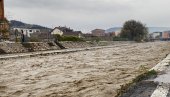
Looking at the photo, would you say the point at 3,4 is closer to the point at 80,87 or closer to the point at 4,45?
the point at 4,45

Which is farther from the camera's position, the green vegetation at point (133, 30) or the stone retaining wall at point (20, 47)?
the green vegetation at point (133, 30)

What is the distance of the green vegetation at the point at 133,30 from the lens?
571 ft

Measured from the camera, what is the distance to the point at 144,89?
8875 mm

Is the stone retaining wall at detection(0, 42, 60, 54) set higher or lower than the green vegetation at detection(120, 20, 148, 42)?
lower

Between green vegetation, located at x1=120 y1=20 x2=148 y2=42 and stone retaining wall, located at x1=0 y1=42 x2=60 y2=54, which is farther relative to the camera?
green vegetation, located at x1=120 y1=20 x2=148 y2=42

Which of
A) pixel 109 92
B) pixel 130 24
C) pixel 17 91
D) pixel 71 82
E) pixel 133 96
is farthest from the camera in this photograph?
pixel 130 24

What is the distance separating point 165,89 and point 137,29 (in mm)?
168085

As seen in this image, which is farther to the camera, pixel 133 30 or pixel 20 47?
pixel 133 30

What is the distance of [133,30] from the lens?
175 meters

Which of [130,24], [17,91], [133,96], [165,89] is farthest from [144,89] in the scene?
[130,24]

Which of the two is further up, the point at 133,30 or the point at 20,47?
the point at 133,30

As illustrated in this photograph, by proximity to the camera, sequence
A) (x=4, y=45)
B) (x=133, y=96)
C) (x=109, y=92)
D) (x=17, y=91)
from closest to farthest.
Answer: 1. (x=133, y=96)
2. (x=109, y=92)
3. (x=17, y=91)
4. (x=4, y=45)

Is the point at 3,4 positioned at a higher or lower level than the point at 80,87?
higher

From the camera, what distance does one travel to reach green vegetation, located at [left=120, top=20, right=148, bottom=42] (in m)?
174
